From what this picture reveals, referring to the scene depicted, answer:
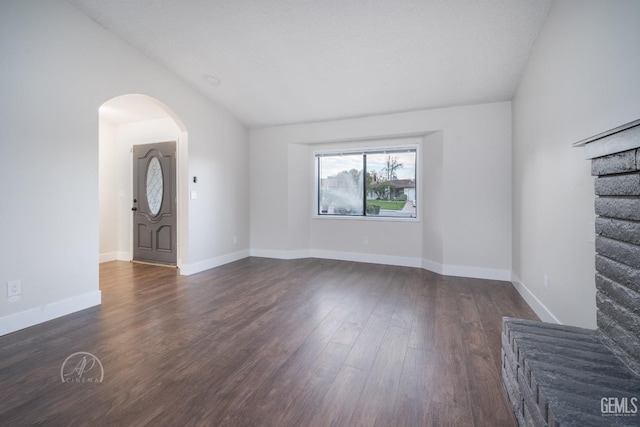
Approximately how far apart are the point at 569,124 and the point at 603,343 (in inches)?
59.9

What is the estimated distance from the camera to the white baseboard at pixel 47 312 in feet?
7.64

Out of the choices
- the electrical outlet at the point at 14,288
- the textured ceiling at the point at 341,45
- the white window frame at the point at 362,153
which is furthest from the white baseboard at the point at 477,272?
the electrical outlet at the point at 14,288

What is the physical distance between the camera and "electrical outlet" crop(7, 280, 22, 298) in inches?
92.4

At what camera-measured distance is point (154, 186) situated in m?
4.94

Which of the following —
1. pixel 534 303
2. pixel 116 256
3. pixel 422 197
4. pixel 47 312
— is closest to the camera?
pixel 47 312

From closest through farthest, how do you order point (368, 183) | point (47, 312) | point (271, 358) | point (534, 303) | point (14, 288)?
1. point (271, 358)
2. point (14, 288)
3. point (47, 312)
4. point (534, 303)
5. point (368, 183)

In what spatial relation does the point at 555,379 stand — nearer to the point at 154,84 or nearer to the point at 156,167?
the point at 154,84

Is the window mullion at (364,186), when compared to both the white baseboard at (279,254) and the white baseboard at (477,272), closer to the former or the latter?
the white baseboard at (279,254)

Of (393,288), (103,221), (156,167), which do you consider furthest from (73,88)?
(393,288)

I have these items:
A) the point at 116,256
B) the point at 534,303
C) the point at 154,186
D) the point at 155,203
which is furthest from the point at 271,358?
the point at 116,256

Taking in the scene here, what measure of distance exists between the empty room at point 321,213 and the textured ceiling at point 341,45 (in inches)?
1.0

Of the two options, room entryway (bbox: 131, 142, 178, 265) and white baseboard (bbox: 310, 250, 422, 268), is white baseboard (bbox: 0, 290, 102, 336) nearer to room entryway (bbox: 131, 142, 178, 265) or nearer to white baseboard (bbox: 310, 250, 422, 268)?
room entryway (bbox: 131, 142, 178, 265)

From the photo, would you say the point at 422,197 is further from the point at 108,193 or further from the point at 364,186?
the point at 108,193

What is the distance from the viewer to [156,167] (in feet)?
16.1
